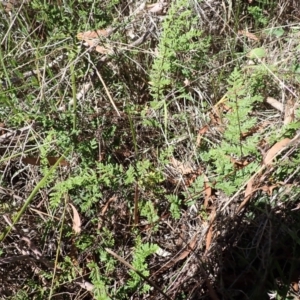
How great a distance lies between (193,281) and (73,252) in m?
0.44

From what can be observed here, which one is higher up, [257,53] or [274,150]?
[257,53]

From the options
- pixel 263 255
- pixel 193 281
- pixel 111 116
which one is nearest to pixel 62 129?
pixel 111 116

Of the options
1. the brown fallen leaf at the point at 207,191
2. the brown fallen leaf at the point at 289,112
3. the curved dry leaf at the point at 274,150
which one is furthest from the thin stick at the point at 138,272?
the brown fallen leaf at the point at 289,112

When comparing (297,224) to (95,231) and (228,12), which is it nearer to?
(95,231)

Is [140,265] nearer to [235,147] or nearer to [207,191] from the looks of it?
[207,191]

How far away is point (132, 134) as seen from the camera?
1962 mm

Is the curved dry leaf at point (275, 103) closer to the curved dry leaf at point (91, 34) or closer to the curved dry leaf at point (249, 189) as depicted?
the curved dry leaf at point (249, 189)

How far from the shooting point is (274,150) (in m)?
1.84

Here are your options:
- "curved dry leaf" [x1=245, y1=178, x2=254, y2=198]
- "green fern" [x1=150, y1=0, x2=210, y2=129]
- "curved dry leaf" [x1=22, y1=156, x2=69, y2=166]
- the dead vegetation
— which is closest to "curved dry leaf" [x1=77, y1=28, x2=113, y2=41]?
the dead vegetation

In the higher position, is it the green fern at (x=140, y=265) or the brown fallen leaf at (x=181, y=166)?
the brown fallen leaf at (x=181, y=166)

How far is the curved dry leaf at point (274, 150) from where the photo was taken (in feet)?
6.00

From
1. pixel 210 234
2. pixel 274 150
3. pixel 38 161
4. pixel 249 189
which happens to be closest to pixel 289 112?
pixel 274 150

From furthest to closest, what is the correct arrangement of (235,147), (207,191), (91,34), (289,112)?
(91,34) < (289,112) < (207,191) < (235,147)

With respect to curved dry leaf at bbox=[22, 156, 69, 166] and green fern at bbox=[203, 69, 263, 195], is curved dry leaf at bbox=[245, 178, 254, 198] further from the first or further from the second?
curved dry leaf at bbox=[22, 156, 69, 166]
